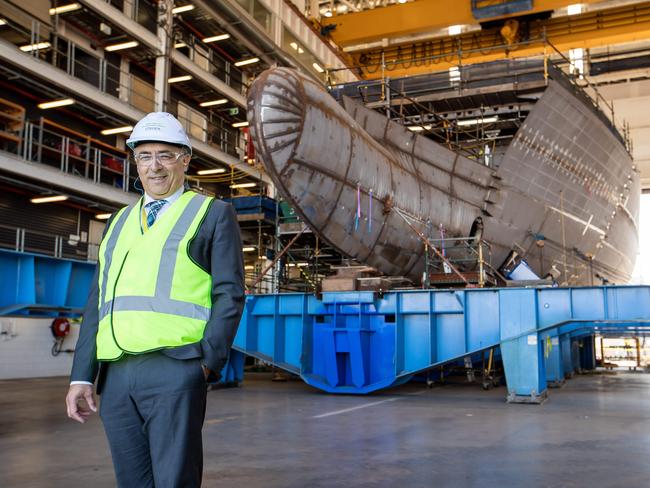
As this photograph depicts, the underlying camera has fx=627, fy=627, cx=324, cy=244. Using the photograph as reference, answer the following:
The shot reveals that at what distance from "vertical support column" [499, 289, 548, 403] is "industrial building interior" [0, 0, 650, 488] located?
0.10 feet

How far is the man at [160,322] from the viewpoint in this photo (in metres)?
2.11

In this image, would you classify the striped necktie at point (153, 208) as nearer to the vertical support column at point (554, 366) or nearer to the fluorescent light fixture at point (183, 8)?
the vertical support column at point (554, 366)

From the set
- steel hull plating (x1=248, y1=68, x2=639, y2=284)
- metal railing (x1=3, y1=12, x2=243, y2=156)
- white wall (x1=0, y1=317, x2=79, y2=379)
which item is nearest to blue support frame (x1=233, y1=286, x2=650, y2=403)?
steel hull plating (x1=248, y1=68, x2=639, y2=284)

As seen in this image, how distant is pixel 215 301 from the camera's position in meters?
2.23

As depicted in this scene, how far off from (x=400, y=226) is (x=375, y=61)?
1924 centimetres

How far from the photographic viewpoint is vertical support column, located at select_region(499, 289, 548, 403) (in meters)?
9.80

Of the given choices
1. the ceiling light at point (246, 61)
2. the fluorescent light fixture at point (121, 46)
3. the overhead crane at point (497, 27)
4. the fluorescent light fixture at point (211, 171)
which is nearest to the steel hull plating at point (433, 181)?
the overhead crane at point (497, 27)

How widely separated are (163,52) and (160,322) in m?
21.3

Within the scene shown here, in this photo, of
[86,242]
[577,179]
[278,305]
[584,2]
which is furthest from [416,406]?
[584,2]

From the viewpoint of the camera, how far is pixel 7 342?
14789mm

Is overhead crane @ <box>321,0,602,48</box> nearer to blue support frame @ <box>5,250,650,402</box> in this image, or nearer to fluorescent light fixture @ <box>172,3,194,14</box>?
fluorescent light fixture @ <box>172,3,194,14</box>

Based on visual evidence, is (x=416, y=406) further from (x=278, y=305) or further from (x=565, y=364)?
(x=565, y=364)

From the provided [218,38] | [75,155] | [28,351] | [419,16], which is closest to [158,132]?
[28,351]

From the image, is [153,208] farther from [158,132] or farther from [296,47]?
[296,47]
